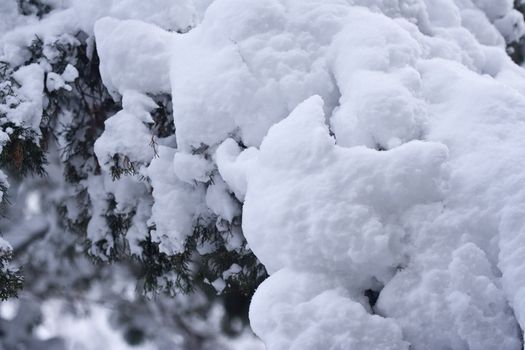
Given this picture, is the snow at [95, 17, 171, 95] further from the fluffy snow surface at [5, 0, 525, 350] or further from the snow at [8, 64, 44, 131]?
the snow at [8, 64, 44, 131]

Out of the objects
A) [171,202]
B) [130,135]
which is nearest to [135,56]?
[130,135]

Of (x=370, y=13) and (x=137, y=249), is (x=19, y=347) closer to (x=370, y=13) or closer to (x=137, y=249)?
(x=137, y=249)

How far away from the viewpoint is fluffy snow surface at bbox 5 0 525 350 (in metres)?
1.99

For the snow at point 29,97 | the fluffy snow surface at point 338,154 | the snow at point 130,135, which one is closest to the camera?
the fluffy snow surface at point 338,154

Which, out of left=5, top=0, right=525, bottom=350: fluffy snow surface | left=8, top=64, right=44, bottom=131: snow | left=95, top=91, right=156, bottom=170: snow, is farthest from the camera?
left=95, top=91, right=156, bottom=170: snow

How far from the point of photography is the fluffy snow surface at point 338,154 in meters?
1.99

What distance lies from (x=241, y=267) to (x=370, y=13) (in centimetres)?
186

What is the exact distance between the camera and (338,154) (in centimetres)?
222

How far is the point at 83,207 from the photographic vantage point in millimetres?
3879

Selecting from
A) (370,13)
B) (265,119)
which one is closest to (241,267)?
(265,119)

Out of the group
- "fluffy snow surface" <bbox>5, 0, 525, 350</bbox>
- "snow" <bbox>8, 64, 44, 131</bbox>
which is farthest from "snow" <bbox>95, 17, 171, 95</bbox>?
"snow" <bbox>8, 64, 44, 131</bbox>

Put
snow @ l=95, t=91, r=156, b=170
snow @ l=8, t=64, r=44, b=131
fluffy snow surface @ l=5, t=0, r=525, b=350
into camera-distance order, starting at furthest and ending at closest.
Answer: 1. snow @ l=95, t=91, r=156, b=170
2. snow @ l=8, t=64, r=44, b=131
3. fluffy snow surface @ l=5, t=0, r=525, b=350

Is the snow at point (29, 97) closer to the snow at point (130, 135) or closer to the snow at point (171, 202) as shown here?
the snow at point (130, 135)

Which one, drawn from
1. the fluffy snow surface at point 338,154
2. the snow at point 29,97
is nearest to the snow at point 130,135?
the fluffy snow surface at point 338,154
